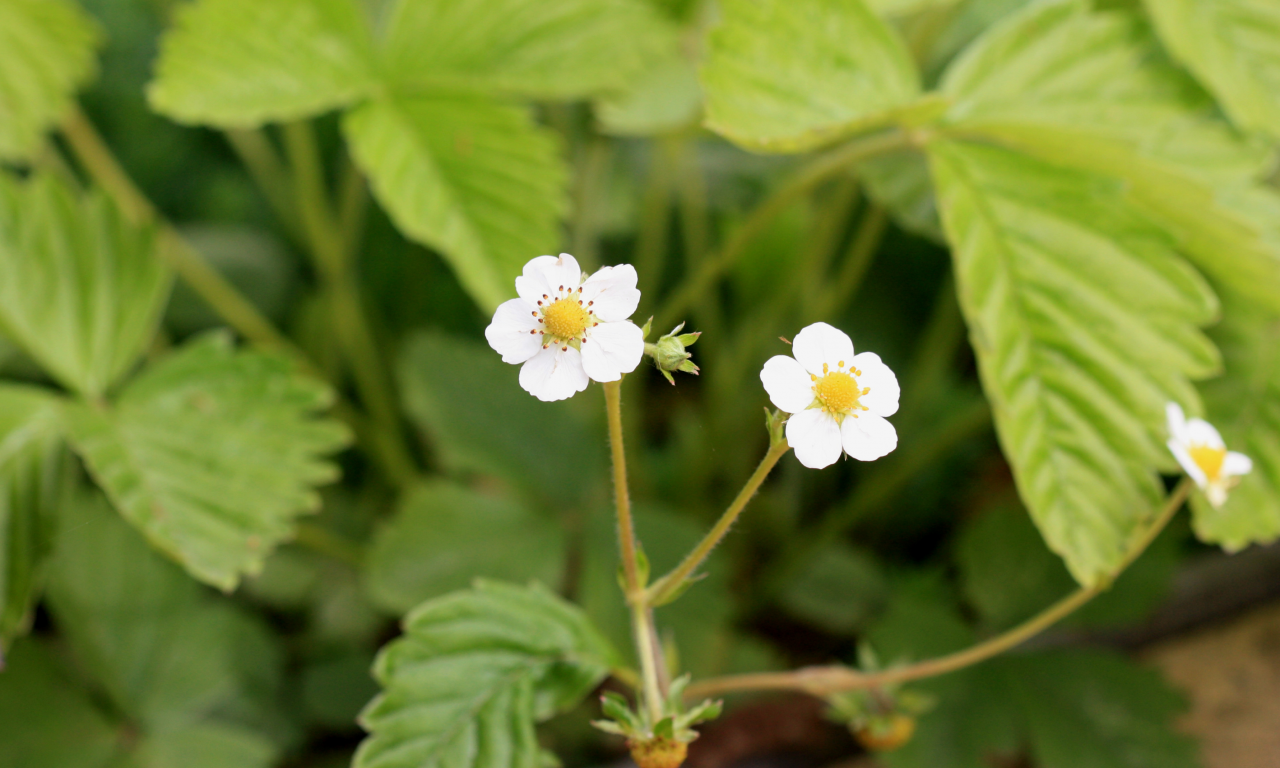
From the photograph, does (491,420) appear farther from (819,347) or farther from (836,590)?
(819,347)

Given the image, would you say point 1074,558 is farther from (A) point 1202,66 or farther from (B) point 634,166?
(B) point 634,166

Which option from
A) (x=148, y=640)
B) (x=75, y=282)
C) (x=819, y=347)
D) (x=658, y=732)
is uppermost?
(x=75, y=282)

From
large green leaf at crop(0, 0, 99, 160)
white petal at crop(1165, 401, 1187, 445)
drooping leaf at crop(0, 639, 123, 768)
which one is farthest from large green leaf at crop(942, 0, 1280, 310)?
drooping leaf at crop(0, 639, 123, 768)

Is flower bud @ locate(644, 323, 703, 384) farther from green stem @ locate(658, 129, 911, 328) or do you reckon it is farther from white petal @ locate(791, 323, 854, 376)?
green stem @ locate(658, 129, 911, 328)

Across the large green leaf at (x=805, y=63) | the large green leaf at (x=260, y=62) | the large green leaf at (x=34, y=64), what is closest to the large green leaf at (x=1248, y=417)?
the large green leaf at (x=805, y=63)

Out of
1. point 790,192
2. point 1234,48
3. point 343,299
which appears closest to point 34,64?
point 343,299

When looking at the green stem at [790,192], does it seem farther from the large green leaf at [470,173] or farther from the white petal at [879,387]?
the white petal at [879,387]

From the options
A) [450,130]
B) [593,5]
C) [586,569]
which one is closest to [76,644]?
[586,569]
